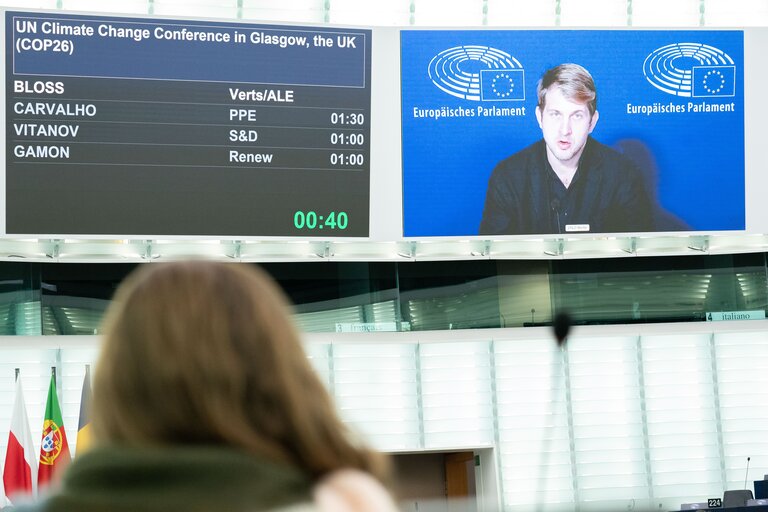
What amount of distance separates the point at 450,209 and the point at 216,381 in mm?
10236

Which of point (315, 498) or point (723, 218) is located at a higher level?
point (723, 218)

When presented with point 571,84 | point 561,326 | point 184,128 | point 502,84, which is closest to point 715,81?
point 571,84

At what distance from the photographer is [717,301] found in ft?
43.9

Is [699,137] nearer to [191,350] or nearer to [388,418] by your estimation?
[388,418]

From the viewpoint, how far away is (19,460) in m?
9.97

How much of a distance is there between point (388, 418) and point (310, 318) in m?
1.51

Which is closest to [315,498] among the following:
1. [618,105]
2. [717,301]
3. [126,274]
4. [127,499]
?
[127,499]

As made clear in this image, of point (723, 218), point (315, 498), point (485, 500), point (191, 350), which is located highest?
point (723, 218)

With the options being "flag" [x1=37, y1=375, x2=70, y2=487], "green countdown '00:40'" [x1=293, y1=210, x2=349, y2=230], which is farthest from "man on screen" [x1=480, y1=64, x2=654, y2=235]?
"flag" [x1=37, y1=375, x2=70, y2=487]

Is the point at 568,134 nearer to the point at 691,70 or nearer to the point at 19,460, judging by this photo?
the point at 691,70

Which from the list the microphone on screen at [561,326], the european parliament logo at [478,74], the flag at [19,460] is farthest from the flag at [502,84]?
the microphone on screen at [561,326]

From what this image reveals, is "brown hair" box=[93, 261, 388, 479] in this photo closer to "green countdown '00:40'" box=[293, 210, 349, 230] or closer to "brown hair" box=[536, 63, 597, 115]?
"green countdown '00:40'" box=[293, 210, 349, 230]

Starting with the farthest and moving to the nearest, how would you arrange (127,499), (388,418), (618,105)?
1. (388,418)
2. (618,105)
3. (127,499)

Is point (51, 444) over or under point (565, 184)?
under
